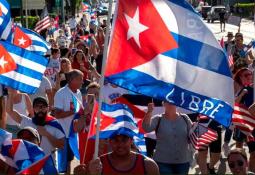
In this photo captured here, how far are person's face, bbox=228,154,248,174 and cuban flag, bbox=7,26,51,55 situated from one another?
22.2 ft

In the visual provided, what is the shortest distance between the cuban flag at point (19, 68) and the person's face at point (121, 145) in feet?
7.98

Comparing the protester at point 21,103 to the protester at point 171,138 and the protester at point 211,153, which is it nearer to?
the protester at point 211,153

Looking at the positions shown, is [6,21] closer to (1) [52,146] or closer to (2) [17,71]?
(2) [17,71]

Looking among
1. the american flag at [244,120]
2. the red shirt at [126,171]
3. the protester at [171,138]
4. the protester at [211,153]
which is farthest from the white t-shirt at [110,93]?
the red shirt at [126,171]

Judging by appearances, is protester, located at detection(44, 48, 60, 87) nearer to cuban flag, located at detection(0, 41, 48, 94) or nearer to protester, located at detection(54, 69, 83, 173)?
cuban flag, located at detection(0, 41, 48, 94)

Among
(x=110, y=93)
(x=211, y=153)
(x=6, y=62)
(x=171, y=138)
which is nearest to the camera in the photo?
(x=171, y=138)

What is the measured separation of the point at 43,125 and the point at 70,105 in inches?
34.7

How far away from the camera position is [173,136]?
6.55 meters

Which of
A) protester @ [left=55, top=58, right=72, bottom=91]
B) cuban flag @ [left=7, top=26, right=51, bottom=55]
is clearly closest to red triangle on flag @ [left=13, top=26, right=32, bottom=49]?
cuban flag @ [left=7, top=26, right=51, bottom=55]

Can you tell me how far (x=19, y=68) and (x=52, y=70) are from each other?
5024mm

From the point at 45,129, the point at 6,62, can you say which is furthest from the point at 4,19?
the point at 45,129

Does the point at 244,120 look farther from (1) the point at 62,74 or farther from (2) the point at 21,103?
(1) the point at 62,74

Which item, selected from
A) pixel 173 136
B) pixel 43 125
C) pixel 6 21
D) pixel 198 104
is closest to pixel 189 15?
pixel 198 104

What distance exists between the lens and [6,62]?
7672 millimetres
